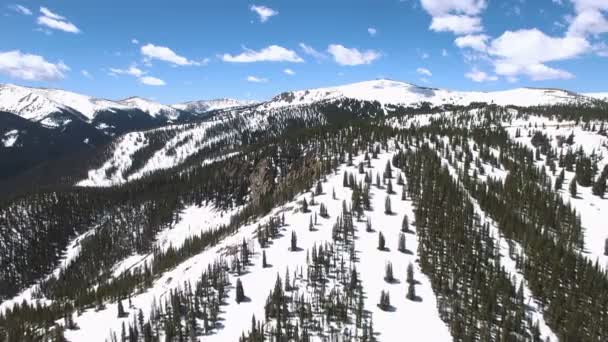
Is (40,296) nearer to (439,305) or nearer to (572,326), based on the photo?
(439,305)

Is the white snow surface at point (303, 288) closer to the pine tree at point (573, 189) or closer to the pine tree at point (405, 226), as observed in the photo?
the pine tree at point (405, 226)

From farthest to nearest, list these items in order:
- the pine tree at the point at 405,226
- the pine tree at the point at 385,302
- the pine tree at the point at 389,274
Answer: the pine tree at the point at 405,226, the pine tree at the point at 389,274, the pine tree at the point at 385,302

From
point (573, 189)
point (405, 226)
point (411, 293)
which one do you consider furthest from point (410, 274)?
point (573, 189)

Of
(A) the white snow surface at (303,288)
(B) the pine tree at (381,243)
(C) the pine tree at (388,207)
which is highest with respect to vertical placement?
(C) the pine tree at (388,207)

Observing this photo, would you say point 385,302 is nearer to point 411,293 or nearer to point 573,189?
point 411,293

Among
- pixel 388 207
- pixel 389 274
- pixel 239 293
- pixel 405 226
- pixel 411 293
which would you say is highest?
pixel 388 207

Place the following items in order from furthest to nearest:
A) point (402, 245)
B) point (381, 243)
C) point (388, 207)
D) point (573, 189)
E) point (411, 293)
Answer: point (573, 189)
point (388, 207)
point (402, 245)
point (381, 243)
point (411, 293)

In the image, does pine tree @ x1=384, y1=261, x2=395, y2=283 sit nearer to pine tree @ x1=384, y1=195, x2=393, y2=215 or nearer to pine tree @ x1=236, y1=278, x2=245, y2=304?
pine tree @ x1=236, y1=278, x2=245, y2=304

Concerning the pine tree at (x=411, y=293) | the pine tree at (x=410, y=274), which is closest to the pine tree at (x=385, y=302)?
the pine tree at (x=411, y=293)

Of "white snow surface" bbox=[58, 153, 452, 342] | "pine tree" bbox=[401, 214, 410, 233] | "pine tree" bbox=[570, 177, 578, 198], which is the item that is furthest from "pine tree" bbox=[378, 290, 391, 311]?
"pine tree" bbox=[570, 177, 578, 198]

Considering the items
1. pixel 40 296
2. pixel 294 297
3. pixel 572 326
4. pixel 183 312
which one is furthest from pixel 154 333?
pixel 40 296

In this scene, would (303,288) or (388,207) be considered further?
(388,207)

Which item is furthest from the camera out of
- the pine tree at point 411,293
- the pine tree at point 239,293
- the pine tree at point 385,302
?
the pine tree at point 239,293
